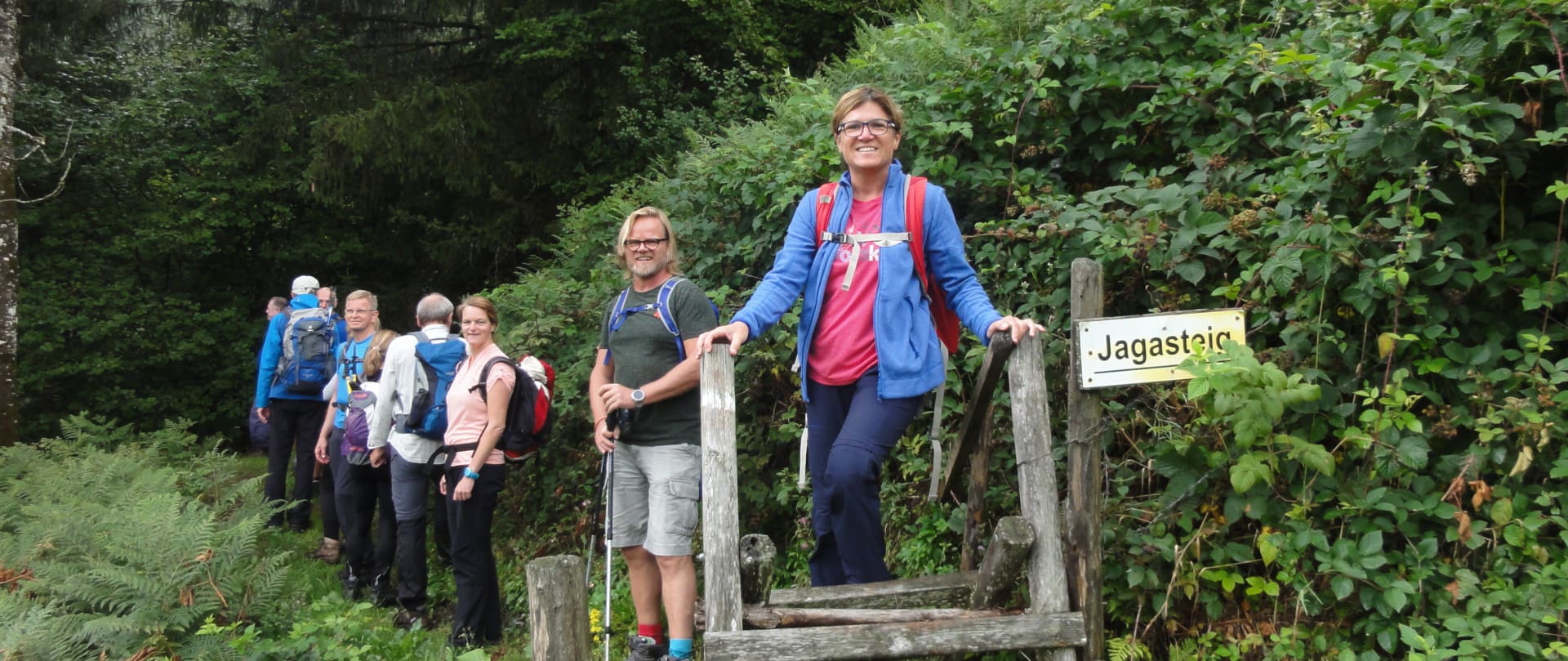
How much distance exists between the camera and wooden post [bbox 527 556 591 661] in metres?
2.78

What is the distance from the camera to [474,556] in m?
5.29

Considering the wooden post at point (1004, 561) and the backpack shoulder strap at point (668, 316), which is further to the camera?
the backpack shoulder strap at point (668, 316)

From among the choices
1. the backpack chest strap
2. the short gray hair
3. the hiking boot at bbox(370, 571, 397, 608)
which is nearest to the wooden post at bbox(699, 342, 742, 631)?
the backpack chest strap

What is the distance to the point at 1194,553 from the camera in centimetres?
355

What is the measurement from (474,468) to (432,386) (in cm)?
82

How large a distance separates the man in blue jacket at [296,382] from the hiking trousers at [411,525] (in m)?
2.43

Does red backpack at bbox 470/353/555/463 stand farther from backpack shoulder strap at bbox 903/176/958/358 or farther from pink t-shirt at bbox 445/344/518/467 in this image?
backpack shoulder strap at bbox 903/176/958/358

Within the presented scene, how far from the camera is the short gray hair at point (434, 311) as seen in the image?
589 cm

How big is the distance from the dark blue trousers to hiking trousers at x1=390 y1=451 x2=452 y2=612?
2.86 m

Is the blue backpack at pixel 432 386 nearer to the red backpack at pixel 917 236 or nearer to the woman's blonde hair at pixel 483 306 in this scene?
the woman's blonde hair at pixel 483 306

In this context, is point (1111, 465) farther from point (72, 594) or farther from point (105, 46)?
point (105, 46)

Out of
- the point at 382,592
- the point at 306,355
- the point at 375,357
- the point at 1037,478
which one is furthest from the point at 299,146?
the point at 1037,478

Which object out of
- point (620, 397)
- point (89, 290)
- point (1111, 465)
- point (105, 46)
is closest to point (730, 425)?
point (620, 397)

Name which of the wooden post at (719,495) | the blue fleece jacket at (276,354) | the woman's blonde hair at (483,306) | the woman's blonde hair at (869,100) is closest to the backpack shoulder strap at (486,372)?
the woman's blonde hair at (483,306)
